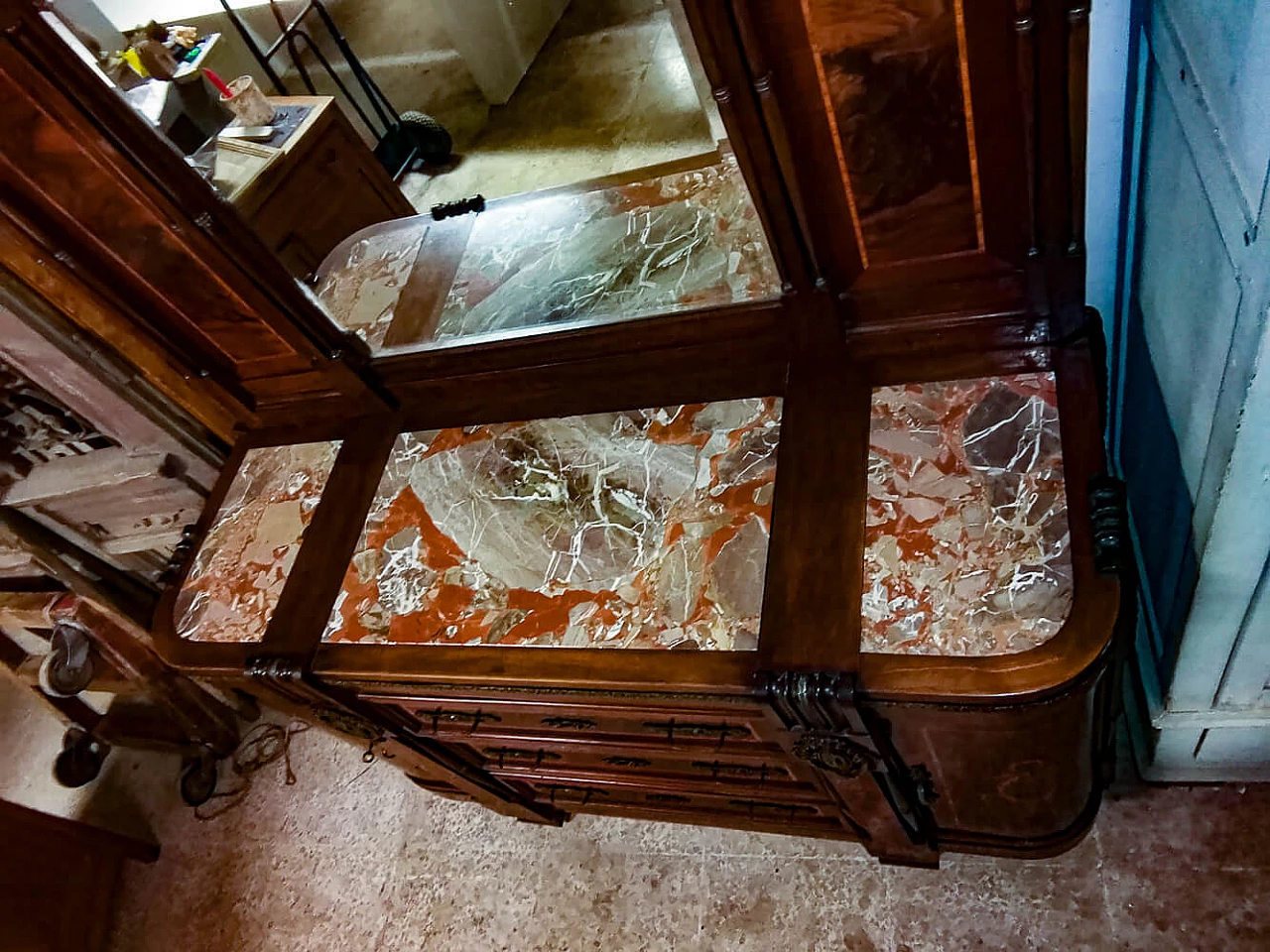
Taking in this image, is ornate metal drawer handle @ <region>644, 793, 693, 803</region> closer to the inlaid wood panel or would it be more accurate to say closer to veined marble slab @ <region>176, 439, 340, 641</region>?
veined marble slab @ <region>176, 439, 340, 641</region>

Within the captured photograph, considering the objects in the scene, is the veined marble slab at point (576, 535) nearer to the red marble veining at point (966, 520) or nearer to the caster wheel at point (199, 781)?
the red marble veining at point (966, 520)

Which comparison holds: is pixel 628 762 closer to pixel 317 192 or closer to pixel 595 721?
pixel 595 721

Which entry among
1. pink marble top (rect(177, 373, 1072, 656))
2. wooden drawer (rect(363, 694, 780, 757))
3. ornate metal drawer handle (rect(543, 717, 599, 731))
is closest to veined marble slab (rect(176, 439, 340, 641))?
pink marble top (rect(177, 373, 1072, 656))

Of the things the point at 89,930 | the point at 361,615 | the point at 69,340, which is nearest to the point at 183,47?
the point at 69,340

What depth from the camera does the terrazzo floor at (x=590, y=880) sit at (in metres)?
1.57

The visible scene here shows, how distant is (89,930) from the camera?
2.16 m

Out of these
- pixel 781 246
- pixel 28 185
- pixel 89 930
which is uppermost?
pixel 28 185

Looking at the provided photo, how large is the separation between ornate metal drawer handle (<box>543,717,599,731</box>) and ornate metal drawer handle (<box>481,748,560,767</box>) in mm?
235

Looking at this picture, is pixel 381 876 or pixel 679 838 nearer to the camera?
pixel 679 838

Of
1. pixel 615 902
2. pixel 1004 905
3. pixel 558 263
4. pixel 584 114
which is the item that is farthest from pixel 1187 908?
pixel 584 114

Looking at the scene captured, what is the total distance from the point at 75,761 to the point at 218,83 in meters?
1.96

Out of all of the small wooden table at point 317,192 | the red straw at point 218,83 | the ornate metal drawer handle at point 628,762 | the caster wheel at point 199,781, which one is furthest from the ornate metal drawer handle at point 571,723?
the caster wheel at point 199,781

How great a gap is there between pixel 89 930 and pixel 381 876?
29.7 inches

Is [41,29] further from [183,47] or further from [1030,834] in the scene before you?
[1030,834]
